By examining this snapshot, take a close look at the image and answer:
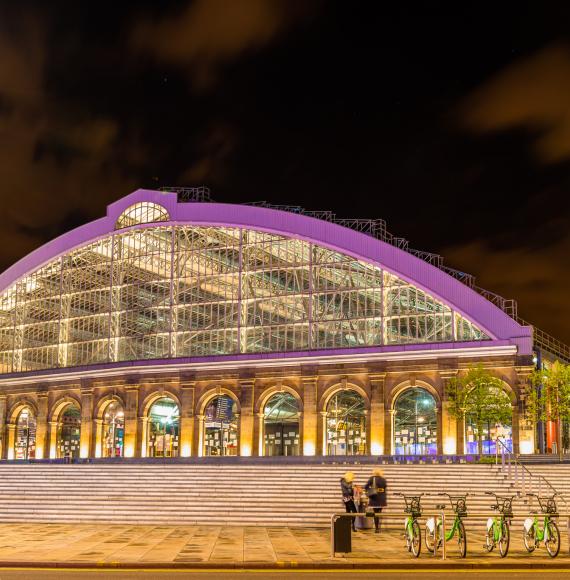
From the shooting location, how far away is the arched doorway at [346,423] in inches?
2482

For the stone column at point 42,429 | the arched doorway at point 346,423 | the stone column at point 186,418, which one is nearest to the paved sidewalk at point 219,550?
the arched doorway at point 346,423

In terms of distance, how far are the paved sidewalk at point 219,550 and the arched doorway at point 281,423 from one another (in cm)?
3034

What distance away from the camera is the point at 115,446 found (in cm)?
7156

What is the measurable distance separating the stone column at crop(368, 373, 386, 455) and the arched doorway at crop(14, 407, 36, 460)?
103 ft

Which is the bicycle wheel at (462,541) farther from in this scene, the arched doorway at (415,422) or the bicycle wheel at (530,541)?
the arched doorway at (415,422)

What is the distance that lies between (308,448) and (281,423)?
4.62m

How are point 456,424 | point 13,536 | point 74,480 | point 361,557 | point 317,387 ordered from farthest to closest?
point 317,387 → point 456,424 → point 74,480 → point 13,536 → point 361,557

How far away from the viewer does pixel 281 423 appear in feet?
217

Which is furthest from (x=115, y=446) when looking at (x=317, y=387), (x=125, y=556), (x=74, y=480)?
(x=125, y=556)

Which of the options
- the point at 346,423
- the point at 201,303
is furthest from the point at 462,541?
the point at 201,303

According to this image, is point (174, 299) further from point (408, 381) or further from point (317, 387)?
point (408, 381)

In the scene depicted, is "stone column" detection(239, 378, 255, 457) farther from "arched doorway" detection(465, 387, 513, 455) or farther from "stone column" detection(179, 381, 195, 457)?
"arched doorway" detection(465, 387, 513, 455)

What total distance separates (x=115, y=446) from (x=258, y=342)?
1575 cm

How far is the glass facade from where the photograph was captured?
61.9 metres
